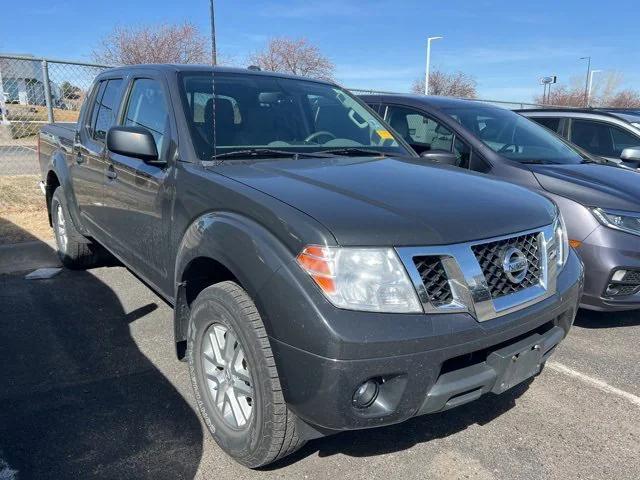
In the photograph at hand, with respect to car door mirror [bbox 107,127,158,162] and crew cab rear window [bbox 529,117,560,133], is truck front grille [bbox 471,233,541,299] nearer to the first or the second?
car door mirror [bbox 107,127,158,162]

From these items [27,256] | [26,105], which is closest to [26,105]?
[26,105]

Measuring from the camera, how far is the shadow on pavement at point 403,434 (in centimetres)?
252

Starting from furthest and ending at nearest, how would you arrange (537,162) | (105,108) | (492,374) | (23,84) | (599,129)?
Result: (23,84) < (599,129) < (537,162) < (105,108) < (492,374)

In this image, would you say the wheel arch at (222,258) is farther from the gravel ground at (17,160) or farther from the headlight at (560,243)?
the gravel ground at (17,160)

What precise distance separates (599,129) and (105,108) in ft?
18.6

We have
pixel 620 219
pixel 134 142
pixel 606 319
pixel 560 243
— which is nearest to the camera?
pixel 560 243

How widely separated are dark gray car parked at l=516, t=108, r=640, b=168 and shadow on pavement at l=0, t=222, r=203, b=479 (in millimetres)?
5501

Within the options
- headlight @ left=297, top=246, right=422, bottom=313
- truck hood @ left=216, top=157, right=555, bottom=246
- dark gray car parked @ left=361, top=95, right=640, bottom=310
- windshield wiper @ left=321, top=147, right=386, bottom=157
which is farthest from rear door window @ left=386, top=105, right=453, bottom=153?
headlight @ left=297, top=246, right=422, bottom=313

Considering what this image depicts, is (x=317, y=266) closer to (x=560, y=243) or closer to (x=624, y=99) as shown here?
(x=560, y=243)

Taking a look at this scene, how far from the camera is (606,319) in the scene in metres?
4.27

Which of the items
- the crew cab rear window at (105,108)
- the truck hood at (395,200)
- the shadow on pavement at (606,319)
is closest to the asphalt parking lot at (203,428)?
the shadow on pavement at (606,319)

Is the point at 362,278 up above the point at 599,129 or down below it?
below

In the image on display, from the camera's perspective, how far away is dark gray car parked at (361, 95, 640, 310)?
3.66 meters

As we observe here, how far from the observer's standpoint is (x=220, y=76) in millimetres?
3348
